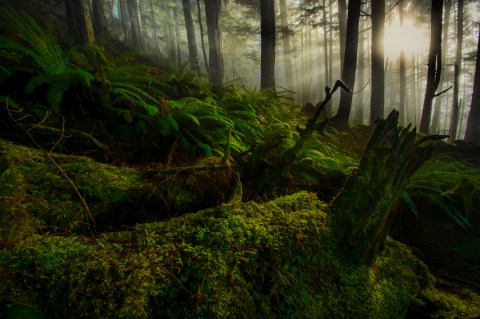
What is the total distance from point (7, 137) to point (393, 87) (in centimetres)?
4572

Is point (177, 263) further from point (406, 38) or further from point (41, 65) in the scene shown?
point (406, 38)

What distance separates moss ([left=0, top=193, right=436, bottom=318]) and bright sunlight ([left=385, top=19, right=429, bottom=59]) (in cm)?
2611

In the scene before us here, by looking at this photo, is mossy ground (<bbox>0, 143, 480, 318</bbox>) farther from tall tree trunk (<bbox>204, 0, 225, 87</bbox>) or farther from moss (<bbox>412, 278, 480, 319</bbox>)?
tall tree trunk (<bbox>204, 0, 225, 87</bbox>)

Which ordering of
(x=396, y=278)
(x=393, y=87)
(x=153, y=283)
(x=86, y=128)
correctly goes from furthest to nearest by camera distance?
(x=393, y=87)
(x=86, y=128)
(x=396, y=278)
(x=153, y=283)

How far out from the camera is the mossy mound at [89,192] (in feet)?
4.94

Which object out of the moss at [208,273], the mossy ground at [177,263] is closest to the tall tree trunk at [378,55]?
the mossy ground at [177,263]

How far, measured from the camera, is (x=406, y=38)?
26.8 m

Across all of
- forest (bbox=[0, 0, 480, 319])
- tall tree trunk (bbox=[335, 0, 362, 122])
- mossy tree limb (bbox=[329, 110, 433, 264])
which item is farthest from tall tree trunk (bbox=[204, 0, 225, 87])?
mossy tree limb (bbox=[329, 110, 433, 264])

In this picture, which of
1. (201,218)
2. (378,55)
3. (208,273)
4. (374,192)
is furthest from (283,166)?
(378,55)

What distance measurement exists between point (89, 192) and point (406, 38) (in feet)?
107

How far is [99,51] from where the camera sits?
3.71 m

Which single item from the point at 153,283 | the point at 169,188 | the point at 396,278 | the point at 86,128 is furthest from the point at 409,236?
the point at 86,128

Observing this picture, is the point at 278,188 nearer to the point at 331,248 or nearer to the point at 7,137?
the point at 331,248

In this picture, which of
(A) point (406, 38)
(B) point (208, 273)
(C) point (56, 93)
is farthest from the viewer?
(A) point (406, 38)
